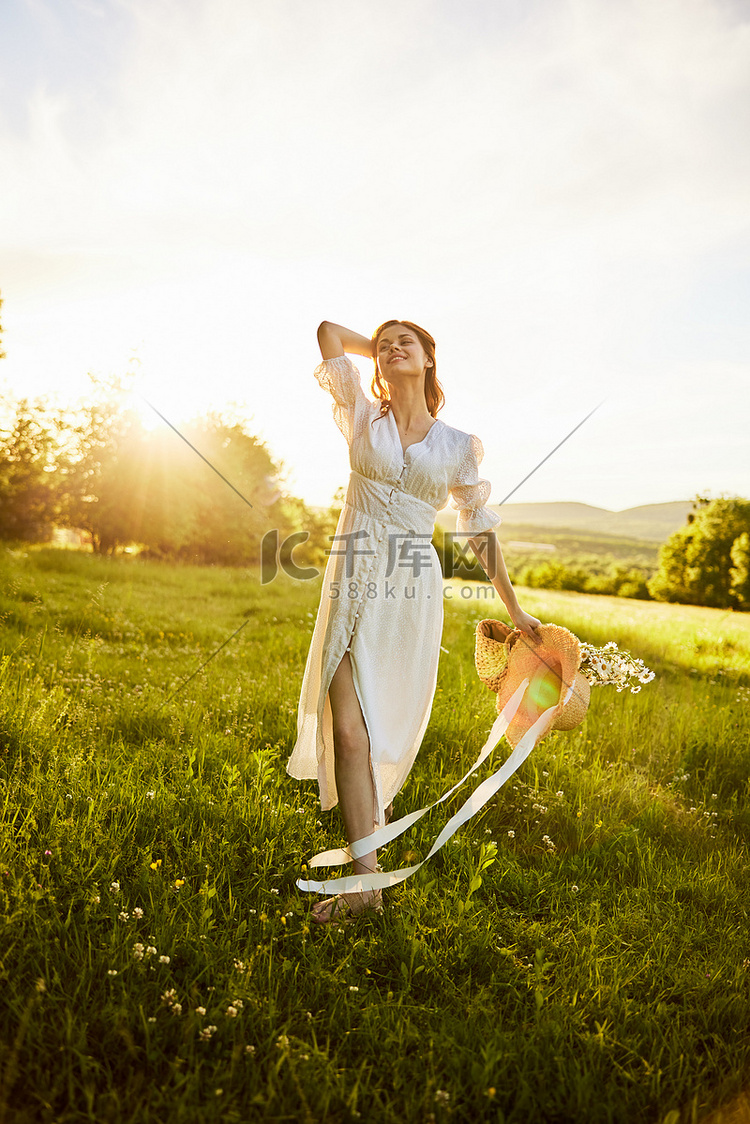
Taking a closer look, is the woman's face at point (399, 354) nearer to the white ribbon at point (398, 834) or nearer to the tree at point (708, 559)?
the white ribbon at point (398, 834)

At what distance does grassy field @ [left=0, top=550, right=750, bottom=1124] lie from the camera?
1.90 metres

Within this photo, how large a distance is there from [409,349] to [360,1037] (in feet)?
9.13

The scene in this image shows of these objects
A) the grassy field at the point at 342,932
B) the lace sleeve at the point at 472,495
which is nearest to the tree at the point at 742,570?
the grassy field at the point at 342,932

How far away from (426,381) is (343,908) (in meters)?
2.46

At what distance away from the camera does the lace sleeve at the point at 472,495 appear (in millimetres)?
3312

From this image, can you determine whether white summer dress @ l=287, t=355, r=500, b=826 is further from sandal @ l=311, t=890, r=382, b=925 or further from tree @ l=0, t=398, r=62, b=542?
tree @ l=0, t=398, r=62, b=542

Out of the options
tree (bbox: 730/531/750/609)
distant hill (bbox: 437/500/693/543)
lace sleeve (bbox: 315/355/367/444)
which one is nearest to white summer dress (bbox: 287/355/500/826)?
lace sleeve (bbox: 315/355/367/444)

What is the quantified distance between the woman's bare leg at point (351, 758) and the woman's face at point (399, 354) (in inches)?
54.3

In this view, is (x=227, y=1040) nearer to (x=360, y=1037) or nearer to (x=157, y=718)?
(x=360, y=1037)

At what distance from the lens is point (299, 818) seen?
A: 3.18 meters

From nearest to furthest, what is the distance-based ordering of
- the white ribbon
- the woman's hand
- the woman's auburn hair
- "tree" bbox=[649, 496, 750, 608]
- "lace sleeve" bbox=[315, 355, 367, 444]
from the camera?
1. the white ribbon
2. "lace sleeve" bbox=[315, 355, 367, 444]
3. the woman's auburn hair
4. the woman's hand
5. "tree" bbox=[649, 496, 750, 608]

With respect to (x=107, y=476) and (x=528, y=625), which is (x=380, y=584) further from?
(x=107, y=476)

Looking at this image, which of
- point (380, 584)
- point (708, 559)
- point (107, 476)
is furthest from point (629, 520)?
point (380, 584)

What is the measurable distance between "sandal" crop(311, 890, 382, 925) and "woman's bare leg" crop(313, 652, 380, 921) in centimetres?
18
